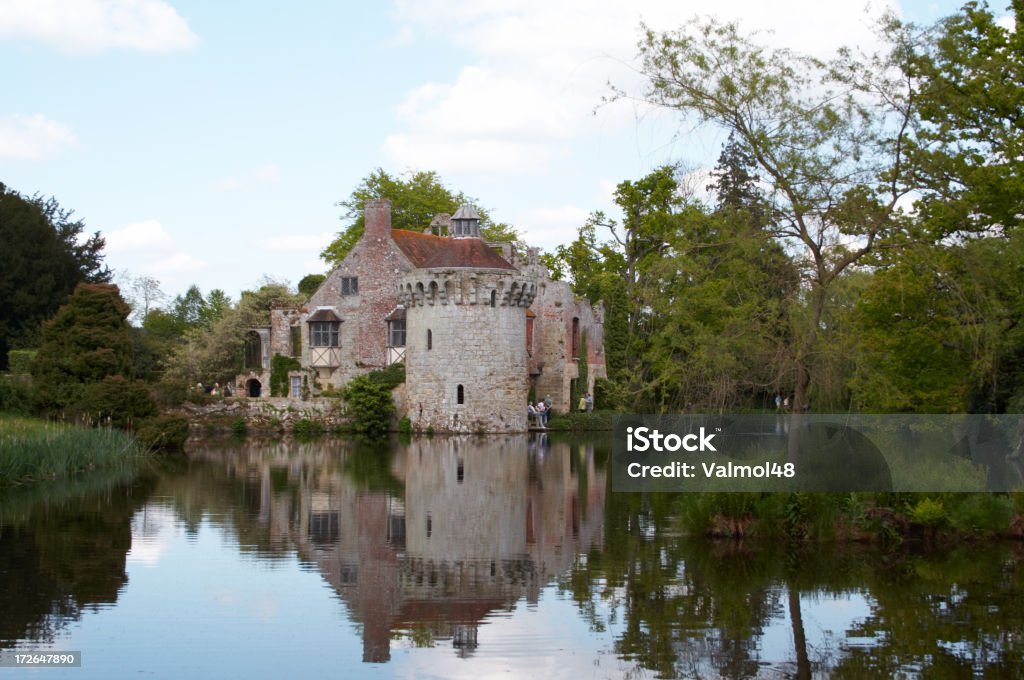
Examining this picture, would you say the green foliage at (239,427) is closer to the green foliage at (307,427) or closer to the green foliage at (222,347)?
the green foliage at (307,427)

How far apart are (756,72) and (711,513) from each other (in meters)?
5.86

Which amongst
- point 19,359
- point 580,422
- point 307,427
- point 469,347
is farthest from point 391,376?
point 19,359

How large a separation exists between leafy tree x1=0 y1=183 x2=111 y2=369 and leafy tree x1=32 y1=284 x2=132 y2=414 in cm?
1069

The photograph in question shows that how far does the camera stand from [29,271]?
46719mm

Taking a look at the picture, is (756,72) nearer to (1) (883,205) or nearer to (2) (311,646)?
(1) (883,205)

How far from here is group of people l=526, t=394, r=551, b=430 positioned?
1938 inches

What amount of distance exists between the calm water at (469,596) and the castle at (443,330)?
925 inches

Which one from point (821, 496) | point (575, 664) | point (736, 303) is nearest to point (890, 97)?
point (736, 303)

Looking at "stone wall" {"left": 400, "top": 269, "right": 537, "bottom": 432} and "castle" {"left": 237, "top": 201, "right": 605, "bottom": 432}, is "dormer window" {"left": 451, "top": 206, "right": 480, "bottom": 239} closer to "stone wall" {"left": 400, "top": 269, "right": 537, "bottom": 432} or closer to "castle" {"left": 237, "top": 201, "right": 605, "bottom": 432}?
"castle" {"left": 237, "top": 201, "right": 605, "bottom": 432}

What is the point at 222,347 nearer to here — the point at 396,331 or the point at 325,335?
the point at 325,335

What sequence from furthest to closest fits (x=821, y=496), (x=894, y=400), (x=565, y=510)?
1. (x=565, y=510)
2. (x=894, y=400)
3. (x=821, y=496)

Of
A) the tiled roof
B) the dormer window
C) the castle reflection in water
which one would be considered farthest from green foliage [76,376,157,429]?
the tiled roof

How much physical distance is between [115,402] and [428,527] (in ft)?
56.9

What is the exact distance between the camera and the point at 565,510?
2039 cm
